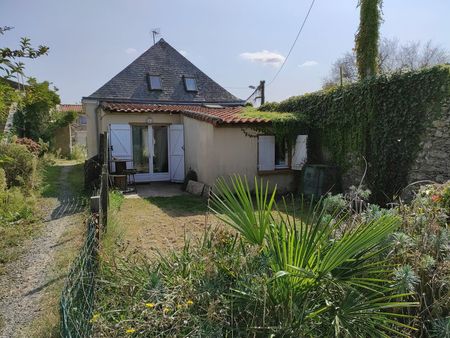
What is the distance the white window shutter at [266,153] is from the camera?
1087 cm

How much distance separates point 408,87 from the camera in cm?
760

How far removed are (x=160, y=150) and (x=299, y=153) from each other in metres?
5.40

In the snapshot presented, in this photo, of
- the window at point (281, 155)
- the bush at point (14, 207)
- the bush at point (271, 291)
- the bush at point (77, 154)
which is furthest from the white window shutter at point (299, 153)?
the bush at point (77, 154)

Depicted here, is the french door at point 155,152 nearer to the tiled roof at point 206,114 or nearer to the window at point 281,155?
the tiled roof at point 206,114

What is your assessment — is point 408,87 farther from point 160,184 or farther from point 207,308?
point 160,184

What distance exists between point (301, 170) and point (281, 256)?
8525 millimetres

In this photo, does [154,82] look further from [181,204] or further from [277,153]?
[181,204]

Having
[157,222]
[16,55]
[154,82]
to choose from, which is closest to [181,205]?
[157,222]

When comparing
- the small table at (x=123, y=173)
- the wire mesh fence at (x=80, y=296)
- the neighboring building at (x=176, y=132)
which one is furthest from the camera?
the small table at (x=123, y=173)

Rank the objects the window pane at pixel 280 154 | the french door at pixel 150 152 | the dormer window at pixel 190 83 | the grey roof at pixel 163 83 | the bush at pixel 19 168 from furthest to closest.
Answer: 1. the dormer window at pixel 190 83
2. the grey roof at pixel 163 83
3. the french door at pixel 150 152
4. the window pane at pixel 280 154
5. the bush at pixel 19 168

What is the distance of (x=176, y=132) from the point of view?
12594 mm

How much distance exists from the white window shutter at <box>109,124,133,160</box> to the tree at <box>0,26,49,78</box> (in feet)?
30.3

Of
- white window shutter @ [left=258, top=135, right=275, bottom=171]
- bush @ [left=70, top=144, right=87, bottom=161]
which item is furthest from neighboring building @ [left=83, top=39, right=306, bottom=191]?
bush @ [left=70, top=144, right=87, bottom=161]

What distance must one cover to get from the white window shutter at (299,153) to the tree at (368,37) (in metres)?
2.56
